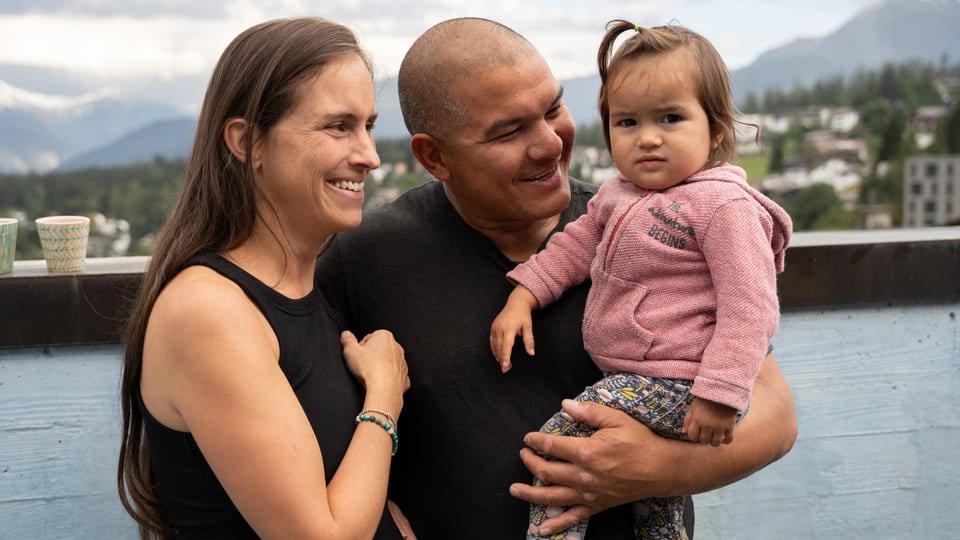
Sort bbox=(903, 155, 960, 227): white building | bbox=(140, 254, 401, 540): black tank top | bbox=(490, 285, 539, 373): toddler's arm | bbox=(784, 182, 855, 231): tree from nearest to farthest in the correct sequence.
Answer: bbox=(140, 254, 401, 540): black tank top → bbox=(490, 285, 539, 373): toddler's arm → bbox=(903, 155, 960, 227): white building → bbox=(784, 182, 855, 231): tree

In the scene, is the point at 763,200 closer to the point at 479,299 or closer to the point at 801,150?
the point at 479,299

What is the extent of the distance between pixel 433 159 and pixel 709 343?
732mm

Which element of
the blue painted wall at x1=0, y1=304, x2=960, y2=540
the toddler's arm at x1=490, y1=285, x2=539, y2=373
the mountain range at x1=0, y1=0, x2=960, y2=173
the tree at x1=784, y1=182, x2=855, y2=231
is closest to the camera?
the toddler's arm at x1=490, y1=285, x2=539, y2=373

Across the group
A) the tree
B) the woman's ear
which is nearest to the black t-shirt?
the woman's ear

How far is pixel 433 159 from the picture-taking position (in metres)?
1.88

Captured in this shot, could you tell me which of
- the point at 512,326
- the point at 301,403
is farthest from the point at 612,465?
the point at 301,403

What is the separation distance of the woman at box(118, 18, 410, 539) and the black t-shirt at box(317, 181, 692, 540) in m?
0.17

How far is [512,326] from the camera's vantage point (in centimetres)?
164

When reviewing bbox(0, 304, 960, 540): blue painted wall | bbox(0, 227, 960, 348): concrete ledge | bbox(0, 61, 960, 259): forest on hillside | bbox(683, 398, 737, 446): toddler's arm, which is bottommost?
bbox(0, 61, 960, 259): forest on hillside

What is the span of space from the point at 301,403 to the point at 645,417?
0.58 meters

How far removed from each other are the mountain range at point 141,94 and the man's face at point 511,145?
66.7 feet

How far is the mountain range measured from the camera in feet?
122

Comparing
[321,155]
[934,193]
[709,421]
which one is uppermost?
[321,155]

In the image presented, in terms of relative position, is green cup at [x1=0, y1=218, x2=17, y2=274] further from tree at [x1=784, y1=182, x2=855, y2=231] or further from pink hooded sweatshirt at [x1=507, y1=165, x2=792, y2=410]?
tree at [x1=784, y1=182, x2=855, y2=231]
